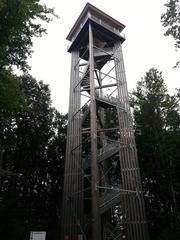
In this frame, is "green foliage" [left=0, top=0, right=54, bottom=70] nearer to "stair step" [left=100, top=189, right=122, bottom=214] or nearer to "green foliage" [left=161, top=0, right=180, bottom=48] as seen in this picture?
"green foliage" [left=161, top=0, right=180, bottom=48]

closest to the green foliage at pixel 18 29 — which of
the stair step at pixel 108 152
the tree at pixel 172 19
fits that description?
the tree at pixel 172 19

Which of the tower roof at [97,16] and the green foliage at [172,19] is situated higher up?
the tower roof at [97,16]

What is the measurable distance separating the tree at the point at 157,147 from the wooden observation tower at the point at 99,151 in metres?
2.07

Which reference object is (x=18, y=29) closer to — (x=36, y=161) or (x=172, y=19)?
(x=172, y=19)

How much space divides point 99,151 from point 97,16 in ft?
42.6

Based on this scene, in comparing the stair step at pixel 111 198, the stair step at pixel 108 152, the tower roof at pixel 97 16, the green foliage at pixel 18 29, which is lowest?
the stair step at pixel 111 198

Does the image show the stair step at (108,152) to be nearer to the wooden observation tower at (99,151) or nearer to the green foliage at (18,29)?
the wooden observation tower at (99,151)

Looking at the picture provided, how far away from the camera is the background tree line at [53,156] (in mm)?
15264

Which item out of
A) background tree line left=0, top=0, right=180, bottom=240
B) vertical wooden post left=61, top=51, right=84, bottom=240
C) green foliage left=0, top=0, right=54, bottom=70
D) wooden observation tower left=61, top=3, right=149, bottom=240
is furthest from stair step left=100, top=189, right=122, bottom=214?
green foliage left=0, top=0, right=54, bottom=70

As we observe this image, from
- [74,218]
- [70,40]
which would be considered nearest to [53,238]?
[74,218]

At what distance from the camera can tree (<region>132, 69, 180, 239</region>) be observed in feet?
54.2

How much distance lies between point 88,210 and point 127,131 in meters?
8.95

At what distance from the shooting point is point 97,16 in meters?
21.7

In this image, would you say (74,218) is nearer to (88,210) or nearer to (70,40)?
(88,210)
